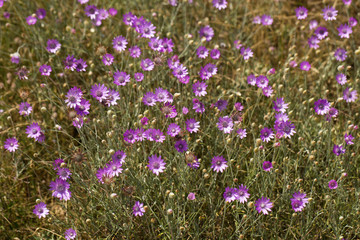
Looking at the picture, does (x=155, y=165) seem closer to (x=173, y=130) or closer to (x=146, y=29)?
(x=173, y=130)

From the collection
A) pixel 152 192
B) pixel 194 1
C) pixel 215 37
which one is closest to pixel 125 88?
pixel 152 192

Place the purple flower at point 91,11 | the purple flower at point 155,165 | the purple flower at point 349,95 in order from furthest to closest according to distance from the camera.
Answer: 1. the purple flower at point 91,11
2. the purple flower at point 349,95
3. the purple flower at point 155,165

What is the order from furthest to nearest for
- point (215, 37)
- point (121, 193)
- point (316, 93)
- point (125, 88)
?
1. point (215, 37)
2. point (316, 93)
3. point (125, 88)
4. point (121, 193)

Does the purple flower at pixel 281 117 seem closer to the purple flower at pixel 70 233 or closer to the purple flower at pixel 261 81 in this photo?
the purple flower at pixel 261 81

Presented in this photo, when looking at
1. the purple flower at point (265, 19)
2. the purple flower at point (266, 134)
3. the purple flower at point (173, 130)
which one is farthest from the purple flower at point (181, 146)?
the purple flower at point (265, 19)

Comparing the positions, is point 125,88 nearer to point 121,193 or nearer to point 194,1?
point 121,193

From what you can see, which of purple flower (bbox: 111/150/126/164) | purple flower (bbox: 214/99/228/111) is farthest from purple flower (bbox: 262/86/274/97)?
purple flower (bbox: 111/150/126/164)

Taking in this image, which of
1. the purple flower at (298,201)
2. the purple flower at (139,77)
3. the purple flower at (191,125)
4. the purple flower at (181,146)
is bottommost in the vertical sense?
the purple flower at (298,201)

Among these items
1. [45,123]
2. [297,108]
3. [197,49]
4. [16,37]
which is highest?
[16,37]
